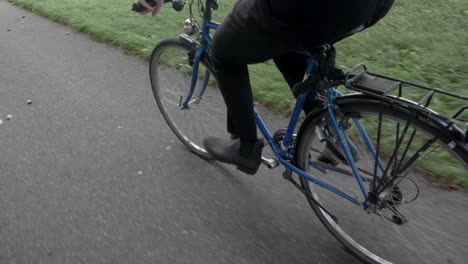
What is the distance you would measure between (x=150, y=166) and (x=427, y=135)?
197 centimetres

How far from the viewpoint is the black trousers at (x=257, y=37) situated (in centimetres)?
161

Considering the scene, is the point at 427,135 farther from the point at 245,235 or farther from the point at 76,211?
the point at 76,211

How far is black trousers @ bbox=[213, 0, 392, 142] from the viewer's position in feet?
5.29

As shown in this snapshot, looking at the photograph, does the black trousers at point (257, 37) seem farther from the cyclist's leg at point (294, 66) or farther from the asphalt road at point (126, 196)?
the asphalt road at point (126, 196)

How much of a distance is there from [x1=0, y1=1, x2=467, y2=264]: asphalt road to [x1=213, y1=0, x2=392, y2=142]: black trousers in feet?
2.38

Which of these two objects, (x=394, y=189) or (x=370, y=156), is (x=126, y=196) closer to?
(x=370, y=156)

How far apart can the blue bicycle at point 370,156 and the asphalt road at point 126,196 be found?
6.3 inches

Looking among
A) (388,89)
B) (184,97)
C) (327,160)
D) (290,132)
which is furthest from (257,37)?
(184,97)

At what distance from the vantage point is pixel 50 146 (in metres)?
3.29

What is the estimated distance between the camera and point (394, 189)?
1.89 meters

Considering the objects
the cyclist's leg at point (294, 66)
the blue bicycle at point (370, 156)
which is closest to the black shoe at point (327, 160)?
the blue bicycle at point (370, 156)

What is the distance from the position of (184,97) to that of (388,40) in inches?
106

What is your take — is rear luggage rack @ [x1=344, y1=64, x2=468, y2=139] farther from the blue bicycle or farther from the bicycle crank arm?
the bicycle crank arm

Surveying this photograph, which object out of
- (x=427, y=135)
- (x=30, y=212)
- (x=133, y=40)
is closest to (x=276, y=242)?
(x=427, y=135)
